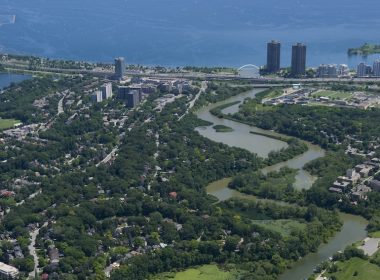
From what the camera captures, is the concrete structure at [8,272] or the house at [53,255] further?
the house at [53,255]

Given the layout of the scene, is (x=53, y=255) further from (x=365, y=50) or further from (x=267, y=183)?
(x=365, y=50)

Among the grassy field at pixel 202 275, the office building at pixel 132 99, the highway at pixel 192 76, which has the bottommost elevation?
the grassy field at pixel 202 275

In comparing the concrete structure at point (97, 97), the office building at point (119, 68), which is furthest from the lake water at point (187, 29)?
the concrete structure at point (97, 97)

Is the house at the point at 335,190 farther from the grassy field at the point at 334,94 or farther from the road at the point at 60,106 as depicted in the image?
the road at the point at 60,106

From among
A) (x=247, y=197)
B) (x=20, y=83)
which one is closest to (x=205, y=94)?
(x=20, y=83)

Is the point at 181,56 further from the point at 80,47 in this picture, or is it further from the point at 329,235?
the point at 329,235

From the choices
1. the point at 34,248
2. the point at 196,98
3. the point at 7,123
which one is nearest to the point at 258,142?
the point at 196,98
